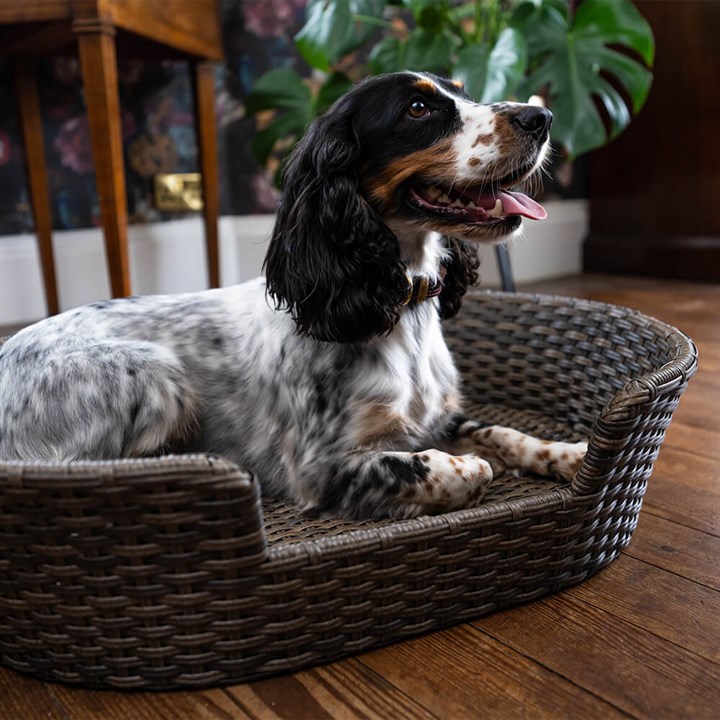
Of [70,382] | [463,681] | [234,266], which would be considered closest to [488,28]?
[234,266]

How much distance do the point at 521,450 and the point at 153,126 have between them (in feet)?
7.63

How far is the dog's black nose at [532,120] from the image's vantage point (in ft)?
4.80

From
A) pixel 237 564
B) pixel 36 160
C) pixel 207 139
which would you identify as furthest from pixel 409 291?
pixel 36 160

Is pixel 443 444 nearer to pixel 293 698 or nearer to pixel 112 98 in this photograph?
pixel 293 698

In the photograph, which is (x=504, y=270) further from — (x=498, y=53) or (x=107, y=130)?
(x=107, y=130)

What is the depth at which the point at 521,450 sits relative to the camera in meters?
1.67

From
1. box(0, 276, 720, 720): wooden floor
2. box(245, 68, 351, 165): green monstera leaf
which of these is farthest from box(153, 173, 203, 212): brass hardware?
box(0, 276, 720, 720): wooden floor

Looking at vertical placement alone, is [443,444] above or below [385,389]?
below

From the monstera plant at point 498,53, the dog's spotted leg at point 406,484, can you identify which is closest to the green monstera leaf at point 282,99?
the monstera plant at point 498,53

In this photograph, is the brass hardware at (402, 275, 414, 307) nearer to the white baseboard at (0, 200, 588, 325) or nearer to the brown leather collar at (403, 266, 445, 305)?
the brown leather collar at (403, 266, 445, 305)

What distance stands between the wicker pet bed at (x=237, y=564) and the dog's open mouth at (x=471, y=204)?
0.39 m

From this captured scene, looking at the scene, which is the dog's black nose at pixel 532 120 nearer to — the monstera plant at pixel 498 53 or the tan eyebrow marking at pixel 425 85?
the tan eyebrow marking at pixel 425 85

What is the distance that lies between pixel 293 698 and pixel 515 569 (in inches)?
15.1

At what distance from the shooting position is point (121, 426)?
1481mm
